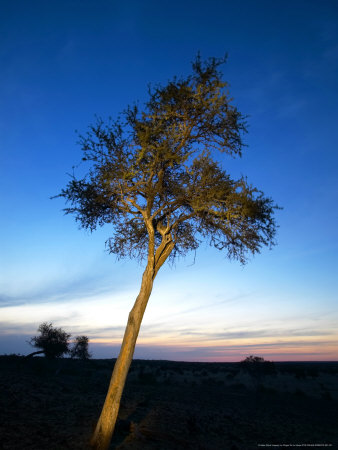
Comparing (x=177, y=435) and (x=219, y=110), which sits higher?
(x=219, y=110)

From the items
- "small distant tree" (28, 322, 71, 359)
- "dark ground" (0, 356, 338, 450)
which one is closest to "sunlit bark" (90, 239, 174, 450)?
"dark ground" (0, 356, 338, 450)

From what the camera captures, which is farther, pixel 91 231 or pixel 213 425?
pixel 213 425

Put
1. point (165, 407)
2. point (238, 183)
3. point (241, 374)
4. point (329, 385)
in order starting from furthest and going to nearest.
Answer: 1. point (241, 374)
2. point (329, 385)
3. point (165, 407)
4. point (238, 183)

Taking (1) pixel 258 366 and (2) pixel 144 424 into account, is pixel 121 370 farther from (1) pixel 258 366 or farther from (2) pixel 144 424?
(1) pixel 258 366

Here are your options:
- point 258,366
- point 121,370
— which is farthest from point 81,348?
point 121,370

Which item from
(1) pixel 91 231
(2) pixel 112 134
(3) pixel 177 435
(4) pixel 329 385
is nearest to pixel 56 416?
(3) pixel 177 435

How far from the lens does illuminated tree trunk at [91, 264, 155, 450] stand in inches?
308

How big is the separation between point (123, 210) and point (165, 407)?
12.1 m

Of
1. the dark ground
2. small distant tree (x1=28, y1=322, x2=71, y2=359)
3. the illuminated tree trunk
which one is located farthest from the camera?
small distant tree (x1=28, y1=322, x2=71, y2=359)

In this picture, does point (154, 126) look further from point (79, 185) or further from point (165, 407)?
point (165, 407)

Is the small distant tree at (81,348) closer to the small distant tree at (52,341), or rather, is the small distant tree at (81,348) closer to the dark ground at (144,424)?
the small distant tree at (52,341)

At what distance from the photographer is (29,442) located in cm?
870

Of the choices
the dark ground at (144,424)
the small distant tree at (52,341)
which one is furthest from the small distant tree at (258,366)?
the small distant tree at (52,341)

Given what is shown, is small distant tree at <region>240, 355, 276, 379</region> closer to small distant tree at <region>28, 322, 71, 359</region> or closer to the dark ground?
the dark ground
